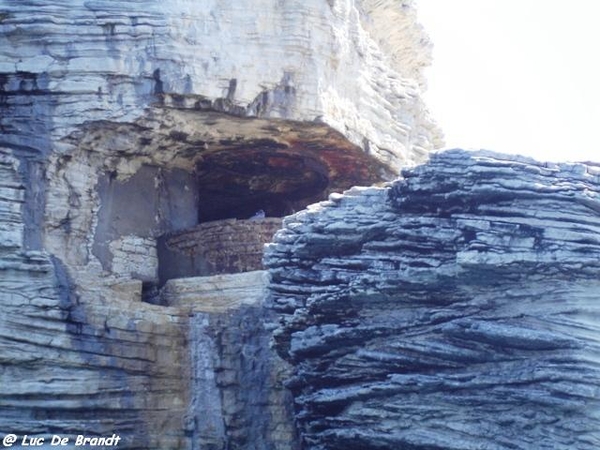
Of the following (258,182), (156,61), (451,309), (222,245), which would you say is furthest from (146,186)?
(451,309)

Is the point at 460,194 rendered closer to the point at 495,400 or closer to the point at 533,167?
the point at 533,167

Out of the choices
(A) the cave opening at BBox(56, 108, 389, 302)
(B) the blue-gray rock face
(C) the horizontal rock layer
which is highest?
(C) the horizontal rock layer

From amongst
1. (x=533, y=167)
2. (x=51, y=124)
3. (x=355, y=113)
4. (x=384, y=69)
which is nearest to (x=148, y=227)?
(x=51, y=124)

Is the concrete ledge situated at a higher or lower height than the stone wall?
lower

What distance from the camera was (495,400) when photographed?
11336 mm

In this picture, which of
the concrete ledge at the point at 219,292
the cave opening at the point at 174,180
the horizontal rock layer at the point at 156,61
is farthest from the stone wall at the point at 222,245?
the horizontal rock layer at the point at 156,61

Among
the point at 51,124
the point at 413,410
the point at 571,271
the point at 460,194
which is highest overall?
the point at 51,124

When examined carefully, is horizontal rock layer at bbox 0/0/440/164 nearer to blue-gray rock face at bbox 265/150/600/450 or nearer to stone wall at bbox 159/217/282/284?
stone wall at bbox 159/217/282/284

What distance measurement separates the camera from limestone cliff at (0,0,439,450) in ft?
41.5

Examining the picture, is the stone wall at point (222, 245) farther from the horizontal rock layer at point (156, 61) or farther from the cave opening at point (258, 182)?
the horizontal rock layer at point (156, 61)

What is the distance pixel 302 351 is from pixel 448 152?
7.42ft

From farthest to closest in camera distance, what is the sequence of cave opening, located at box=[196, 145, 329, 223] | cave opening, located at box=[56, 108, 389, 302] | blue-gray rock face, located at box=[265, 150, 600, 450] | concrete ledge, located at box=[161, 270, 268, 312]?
cave opening, located at box=[196, 145, 329, 223], cave opening, located at box=[56, 108, 389, 302], concrete ledge, located at box=[161, 270, 268, 312], blue-gray rock face, located at box=[265, 150, 600, 450]

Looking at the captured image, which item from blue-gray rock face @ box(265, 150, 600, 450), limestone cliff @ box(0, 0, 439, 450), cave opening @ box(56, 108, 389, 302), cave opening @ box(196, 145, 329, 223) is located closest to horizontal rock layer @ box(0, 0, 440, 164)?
limestone cliff @ box(0, 0, 439, 450)

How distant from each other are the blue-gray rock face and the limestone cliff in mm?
1172
